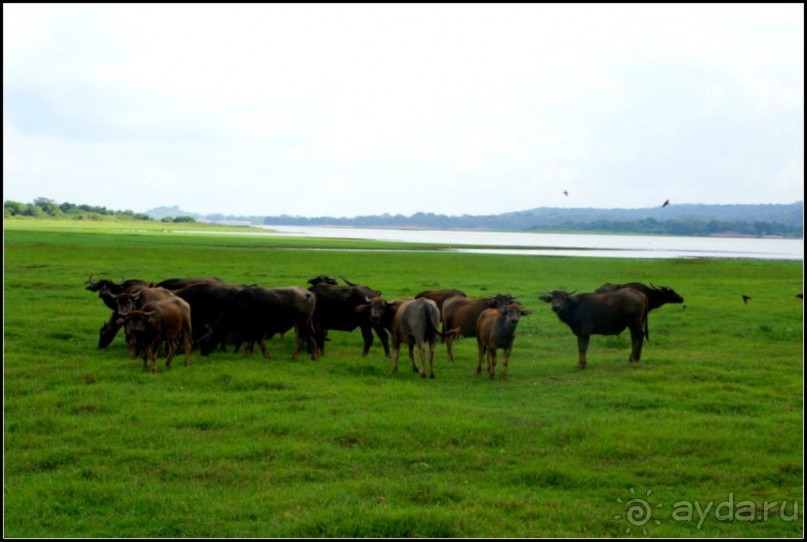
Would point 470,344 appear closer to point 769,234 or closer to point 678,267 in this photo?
point 678,267

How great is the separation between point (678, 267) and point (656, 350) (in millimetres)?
31882

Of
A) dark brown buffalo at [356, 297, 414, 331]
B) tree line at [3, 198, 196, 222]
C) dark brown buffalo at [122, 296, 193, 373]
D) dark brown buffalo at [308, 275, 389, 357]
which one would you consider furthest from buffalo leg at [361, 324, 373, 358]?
tree line at [3, 198, 196, 222]

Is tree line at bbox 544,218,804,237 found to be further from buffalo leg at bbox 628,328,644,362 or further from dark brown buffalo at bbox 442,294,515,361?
buffalo leg at bbox 628,328,644,362

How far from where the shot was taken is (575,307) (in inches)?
641

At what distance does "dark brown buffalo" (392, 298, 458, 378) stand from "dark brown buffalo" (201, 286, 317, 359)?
1970mm

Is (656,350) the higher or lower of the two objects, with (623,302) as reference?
lower

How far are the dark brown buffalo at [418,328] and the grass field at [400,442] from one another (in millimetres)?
346

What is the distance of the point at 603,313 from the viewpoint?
16.1m

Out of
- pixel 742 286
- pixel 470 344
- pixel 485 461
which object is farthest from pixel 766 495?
pixel 742 286

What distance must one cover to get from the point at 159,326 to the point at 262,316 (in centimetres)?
237

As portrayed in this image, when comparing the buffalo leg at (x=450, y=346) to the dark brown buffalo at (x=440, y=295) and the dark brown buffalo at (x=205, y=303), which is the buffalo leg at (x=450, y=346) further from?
the dark brown buffalo at (x=205, y=303)

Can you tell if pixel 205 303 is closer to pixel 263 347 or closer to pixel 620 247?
pixel 263 347

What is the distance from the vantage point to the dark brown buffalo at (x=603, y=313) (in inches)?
631

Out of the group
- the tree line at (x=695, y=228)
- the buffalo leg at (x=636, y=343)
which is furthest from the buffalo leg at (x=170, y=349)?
the tree line at (x=695, y=228)
